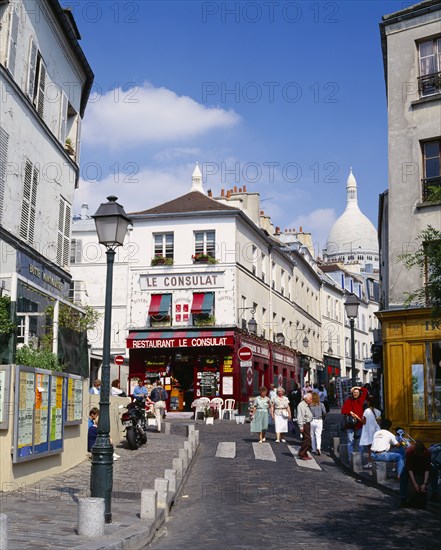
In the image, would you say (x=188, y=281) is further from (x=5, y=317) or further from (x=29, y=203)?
(x=5, y=317)

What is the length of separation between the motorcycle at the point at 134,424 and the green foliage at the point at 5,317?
7073 millimetres

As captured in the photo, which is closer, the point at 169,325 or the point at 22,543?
the point at 22,543

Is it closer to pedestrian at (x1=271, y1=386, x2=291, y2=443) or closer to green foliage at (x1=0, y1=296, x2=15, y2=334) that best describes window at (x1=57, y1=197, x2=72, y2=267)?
pedestrian at (x1=271, y1=386, x2=291, y2=443)

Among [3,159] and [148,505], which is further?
[3,159]

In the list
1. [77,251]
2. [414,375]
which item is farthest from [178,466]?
[77,251]

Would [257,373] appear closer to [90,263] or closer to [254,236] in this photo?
[254,236]

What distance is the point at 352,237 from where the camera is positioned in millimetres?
139500

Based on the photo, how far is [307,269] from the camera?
5350 centimetres

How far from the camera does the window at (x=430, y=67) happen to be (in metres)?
20.0

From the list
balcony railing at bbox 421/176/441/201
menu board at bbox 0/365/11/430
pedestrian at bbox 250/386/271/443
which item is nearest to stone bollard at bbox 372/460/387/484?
menu board at bbox 0/365/11/430

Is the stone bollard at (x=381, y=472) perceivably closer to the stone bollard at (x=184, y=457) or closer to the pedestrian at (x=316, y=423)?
the stone bollard at (x=184, y=457)

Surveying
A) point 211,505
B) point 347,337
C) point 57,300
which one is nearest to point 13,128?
point 57,300

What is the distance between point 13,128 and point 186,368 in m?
22.7

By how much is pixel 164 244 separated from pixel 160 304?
3.34 m
